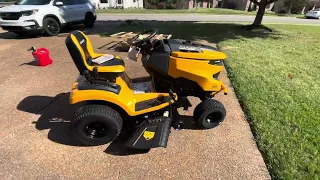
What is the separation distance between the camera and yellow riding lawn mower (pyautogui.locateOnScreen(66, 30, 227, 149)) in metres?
2.96

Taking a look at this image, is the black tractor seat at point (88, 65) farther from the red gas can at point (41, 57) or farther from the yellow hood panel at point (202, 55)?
the red gas can at point (41, 57)

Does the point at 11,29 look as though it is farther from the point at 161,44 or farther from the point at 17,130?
the point at 161,44

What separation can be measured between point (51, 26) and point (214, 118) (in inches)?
348

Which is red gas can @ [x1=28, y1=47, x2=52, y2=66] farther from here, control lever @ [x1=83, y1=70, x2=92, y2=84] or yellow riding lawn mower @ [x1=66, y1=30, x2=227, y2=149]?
control lever @ [x1=83, y1=70, x2=92, y2=84]

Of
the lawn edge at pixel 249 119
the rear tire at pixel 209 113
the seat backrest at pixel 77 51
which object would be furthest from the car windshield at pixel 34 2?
the rear tire at pixel 209 113

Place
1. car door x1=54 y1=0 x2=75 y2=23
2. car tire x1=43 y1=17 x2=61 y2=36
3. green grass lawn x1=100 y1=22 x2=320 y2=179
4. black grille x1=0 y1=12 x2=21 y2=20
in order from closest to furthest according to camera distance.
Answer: green grass lawn x1=100 y1=22 x2=320 y2=179 < black grille x1=0 y1=12 x2=21 y2=20 < car tire x1=43 y1=17 x2=61 y2=36 < car door x1=54 y1=0 x2=75 y2=23

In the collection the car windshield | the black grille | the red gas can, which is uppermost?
the car windshield

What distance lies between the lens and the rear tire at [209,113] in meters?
3.36

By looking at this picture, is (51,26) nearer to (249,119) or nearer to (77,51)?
(77,51)

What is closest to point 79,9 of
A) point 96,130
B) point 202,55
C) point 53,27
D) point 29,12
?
point 53,27

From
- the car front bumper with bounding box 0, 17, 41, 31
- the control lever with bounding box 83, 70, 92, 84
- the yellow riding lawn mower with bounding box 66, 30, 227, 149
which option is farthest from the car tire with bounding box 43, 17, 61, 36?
the control lever with bounding box 83, 70, 92, 84

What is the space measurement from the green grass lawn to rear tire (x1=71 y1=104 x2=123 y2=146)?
1.99 metres

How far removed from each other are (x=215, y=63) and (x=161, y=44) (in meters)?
0.80

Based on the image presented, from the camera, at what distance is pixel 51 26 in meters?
9.86
